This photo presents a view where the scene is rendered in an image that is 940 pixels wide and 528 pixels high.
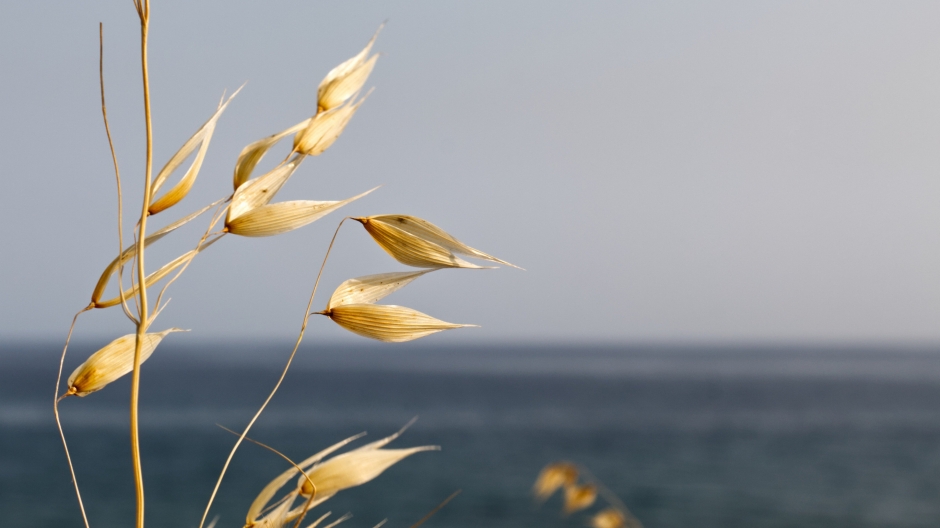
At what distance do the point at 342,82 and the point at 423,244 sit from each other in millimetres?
149

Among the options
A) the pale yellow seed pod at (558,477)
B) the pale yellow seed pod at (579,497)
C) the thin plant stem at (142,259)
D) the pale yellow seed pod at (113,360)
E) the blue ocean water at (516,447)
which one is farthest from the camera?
the blue ocean water at (516,447)

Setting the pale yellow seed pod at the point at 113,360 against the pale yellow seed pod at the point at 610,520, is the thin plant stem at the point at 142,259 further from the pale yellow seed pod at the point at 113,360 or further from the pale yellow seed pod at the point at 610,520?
the pale yellow seed pod at the point at 610,520

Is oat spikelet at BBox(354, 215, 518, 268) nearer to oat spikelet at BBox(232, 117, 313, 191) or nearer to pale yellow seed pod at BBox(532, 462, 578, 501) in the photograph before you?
oat spikelet at BBox(232, 117, 313, 191)

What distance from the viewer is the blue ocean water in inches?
963

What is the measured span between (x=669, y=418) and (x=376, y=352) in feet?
406

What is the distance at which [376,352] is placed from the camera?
165m

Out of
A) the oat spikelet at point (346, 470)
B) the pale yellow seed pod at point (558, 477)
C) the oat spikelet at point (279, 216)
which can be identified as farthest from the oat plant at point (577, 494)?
the oat spikelet at point (279, 216)

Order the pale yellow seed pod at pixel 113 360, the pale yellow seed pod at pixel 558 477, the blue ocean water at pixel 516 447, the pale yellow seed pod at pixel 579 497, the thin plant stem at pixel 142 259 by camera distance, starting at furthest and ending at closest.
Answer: the blue ocean water at pixel 516 447 → the pale yellow seed pod at pixel 558 477 → the pale yellow seed pod at pixel 579 497 → the pale yellow seed pod at pixel 113 360 → the thin plant stem at pixel 142 259

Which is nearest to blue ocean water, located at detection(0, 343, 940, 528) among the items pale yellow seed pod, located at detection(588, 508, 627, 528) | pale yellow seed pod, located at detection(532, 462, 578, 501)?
pale yellow seed pod, located at detection(532, 462, 578, 501)

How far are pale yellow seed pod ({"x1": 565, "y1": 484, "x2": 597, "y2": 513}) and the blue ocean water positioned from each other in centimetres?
2099

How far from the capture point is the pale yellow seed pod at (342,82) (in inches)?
20.6

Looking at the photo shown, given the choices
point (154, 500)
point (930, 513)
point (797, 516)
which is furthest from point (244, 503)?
point (930, 513)

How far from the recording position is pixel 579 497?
2.28 metres

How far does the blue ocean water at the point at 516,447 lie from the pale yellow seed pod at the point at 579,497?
20988 mm
